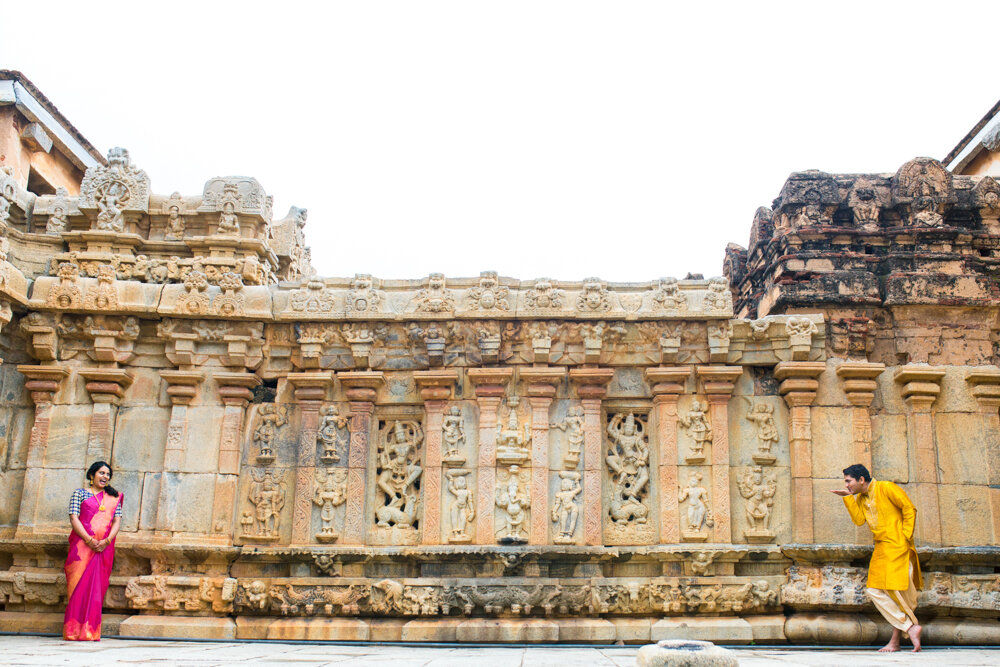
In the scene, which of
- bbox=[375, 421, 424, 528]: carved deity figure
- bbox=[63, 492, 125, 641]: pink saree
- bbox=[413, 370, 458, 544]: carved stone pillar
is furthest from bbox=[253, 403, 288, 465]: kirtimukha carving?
bbox=[413, 370, 458, 544]: carved stone pillar

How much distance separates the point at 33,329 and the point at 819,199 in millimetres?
10047

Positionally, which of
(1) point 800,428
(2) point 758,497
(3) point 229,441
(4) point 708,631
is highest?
(1) point 800,428

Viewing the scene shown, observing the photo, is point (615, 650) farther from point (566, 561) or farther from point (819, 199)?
point (819, 199)

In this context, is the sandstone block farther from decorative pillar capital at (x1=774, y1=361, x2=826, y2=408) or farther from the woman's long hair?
the woman's long hair

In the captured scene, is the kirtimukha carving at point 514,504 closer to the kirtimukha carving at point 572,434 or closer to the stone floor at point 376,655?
the kirtimukha carving at point 572,434

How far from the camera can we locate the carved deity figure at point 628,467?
33.0 ft

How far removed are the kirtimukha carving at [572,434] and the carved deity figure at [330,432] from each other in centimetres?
255

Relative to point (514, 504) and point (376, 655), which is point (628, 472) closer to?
point (514, 504)

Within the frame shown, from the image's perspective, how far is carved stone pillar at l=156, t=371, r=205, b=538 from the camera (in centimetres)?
1008

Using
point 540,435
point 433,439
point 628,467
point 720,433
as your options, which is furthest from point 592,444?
point 433,439

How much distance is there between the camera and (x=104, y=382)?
10398 millimetres

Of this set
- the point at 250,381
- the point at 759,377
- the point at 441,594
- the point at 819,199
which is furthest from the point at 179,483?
the point at 819,199

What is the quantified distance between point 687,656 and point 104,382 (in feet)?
26.3

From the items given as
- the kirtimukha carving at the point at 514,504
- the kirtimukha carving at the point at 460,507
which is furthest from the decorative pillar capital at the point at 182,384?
the kirtimukha carving at the point at 514,504
